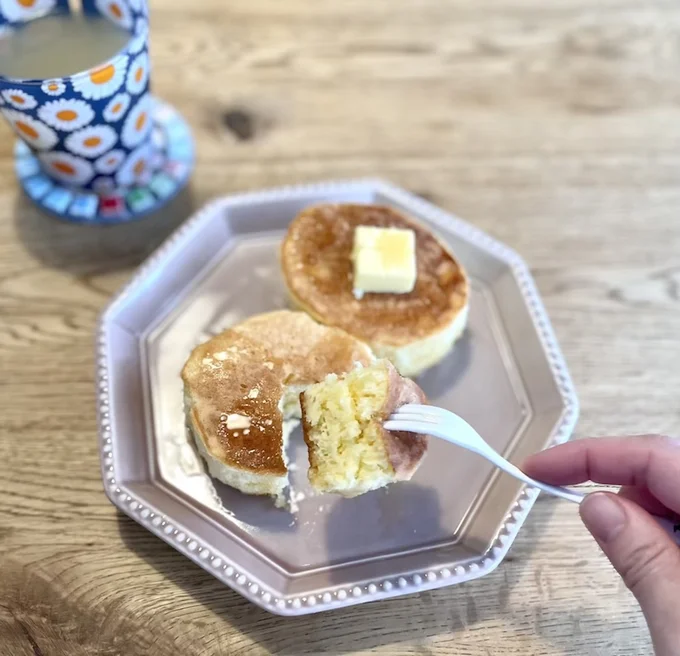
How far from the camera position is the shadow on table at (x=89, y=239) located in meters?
1.40

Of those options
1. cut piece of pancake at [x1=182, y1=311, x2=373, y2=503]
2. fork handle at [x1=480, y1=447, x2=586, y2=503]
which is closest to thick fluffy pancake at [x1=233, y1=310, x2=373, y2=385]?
cut piece of pancake at [x1=182, y1=311, x2=373, y2=503]

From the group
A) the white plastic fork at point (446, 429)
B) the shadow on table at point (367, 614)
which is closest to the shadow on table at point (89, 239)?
the shadow on table at point (367, 614)

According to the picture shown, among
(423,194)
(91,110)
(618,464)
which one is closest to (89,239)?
(91,110)

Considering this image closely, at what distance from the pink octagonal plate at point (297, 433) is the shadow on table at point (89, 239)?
5.1 inches

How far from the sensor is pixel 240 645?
1.04 metres

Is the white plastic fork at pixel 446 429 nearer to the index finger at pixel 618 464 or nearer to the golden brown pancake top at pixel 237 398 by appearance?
the index finger at pixel 618 464

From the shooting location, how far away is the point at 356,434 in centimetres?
101

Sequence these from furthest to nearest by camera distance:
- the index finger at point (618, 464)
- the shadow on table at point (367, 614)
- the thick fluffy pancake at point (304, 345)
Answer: the thick fluffy pancake at point (304, 345)
the shadow on table at point (367, 614)
the index finger at point (618, 464)

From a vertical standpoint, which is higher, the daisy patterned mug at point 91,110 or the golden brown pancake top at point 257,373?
the daisy patterned mug at point 91,110

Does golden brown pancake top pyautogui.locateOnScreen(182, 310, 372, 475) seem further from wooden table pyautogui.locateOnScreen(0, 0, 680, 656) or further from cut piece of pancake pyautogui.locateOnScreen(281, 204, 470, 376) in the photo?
wooden table pyautogui.locateOnScreen(0, 0, 680, 656)

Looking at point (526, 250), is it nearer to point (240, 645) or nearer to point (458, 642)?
point (458, 642)

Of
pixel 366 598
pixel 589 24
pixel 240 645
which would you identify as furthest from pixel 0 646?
pixel 589 24

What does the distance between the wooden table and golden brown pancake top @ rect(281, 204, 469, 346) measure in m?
0.25

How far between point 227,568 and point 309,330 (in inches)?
16.8
